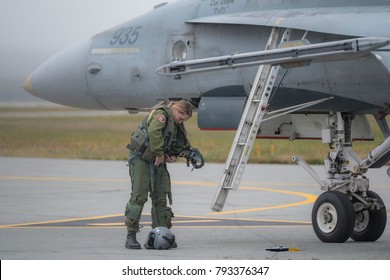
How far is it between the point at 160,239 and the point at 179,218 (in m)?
4.05

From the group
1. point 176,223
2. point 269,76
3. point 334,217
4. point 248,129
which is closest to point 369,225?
point 334,217

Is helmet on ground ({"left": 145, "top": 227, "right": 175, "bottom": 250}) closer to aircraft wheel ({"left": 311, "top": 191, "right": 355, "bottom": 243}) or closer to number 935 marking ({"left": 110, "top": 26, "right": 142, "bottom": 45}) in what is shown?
aircraft wheel ({"left": 311, "top": 191, "right": 355, "bottom": 243})

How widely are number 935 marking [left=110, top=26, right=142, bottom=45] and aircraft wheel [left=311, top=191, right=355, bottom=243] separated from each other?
152 inches

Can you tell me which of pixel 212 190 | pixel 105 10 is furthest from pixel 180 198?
pixel 105 10

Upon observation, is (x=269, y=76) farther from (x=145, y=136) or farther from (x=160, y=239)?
(x=160, y=239)

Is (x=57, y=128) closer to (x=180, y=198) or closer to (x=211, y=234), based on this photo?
(x=180, y=198)

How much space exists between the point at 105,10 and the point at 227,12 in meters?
22.1

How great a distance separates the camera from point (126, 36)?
14.9 m

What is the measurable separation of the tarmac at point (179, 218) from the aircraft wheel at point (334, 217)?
14cm

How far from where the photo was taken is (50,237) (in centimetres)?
1320

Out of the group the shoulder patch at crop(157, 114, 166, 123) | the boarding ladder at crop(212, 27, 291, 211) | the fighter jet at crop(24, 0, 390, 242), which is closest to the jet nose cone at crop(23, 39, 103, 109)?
the fighter jet at crop(24, 0, 390, 242)

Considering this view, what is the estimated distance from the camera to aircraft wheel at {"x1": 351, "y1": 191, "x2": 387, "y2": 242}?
1323 centimetres

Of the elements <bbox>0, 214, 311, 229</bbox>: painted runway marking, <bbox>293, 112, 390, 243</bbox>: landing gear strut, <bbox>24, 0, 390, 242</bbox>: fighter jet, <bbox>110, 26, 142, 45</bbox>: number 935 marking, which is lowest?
<bbox>0, 214, 311, 229</bbox>: painted runway marking

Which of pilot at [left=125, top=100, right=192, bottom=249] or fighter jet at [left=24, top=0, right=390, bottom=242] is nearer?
pilot at [left=125, top=100, right=192, bottom=249]
